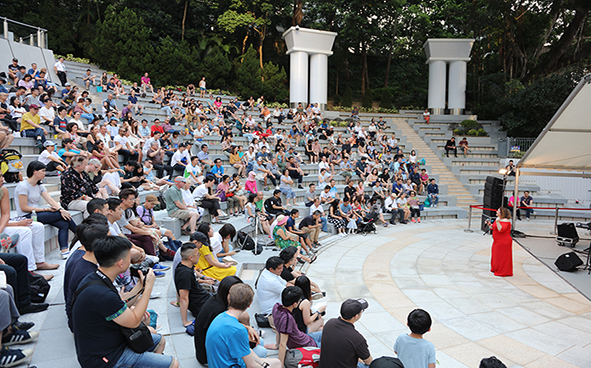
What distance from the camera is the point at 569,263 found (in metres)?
7.98

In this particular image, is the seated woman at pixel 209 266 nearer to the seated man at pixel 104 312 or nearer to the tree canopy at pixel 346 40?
the seated man at pixel 104 312

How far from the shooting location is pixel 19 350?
11.6ft

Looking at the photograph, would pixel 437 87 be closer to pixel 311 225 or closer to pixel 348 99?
pixel 348 99

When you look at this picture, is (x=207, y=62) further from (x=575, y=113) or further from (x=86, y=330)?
(x=86, y=330)

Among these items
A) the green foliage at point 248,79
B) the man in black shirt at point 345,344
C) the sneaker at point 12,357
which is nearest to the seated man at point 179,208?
the sneaker at point 12,357

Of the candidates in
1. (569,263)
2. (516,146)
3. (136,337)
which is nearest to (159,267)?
(136,337)

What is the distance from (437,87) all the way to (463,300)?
25.1 metres

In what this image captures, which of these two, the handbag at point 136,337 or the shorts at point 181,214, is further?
the shorts at point 181,214

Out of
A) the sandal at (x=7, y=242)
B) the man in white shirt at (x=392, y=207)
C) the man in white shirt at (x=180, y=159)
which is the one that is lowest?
Result: the man in white shirt at (x=392, y=207)

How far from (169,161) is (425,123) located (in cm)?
2075

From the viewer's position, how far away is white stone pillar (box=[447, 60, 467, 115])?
28766 millimetres

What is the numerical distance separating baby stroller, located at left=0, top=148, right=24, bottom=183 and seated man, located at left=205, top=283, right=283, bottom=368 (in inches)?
224

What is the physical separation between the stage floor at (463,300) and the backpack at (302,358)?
1370 millimetres

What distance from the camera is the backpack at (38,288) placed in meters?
4.59
